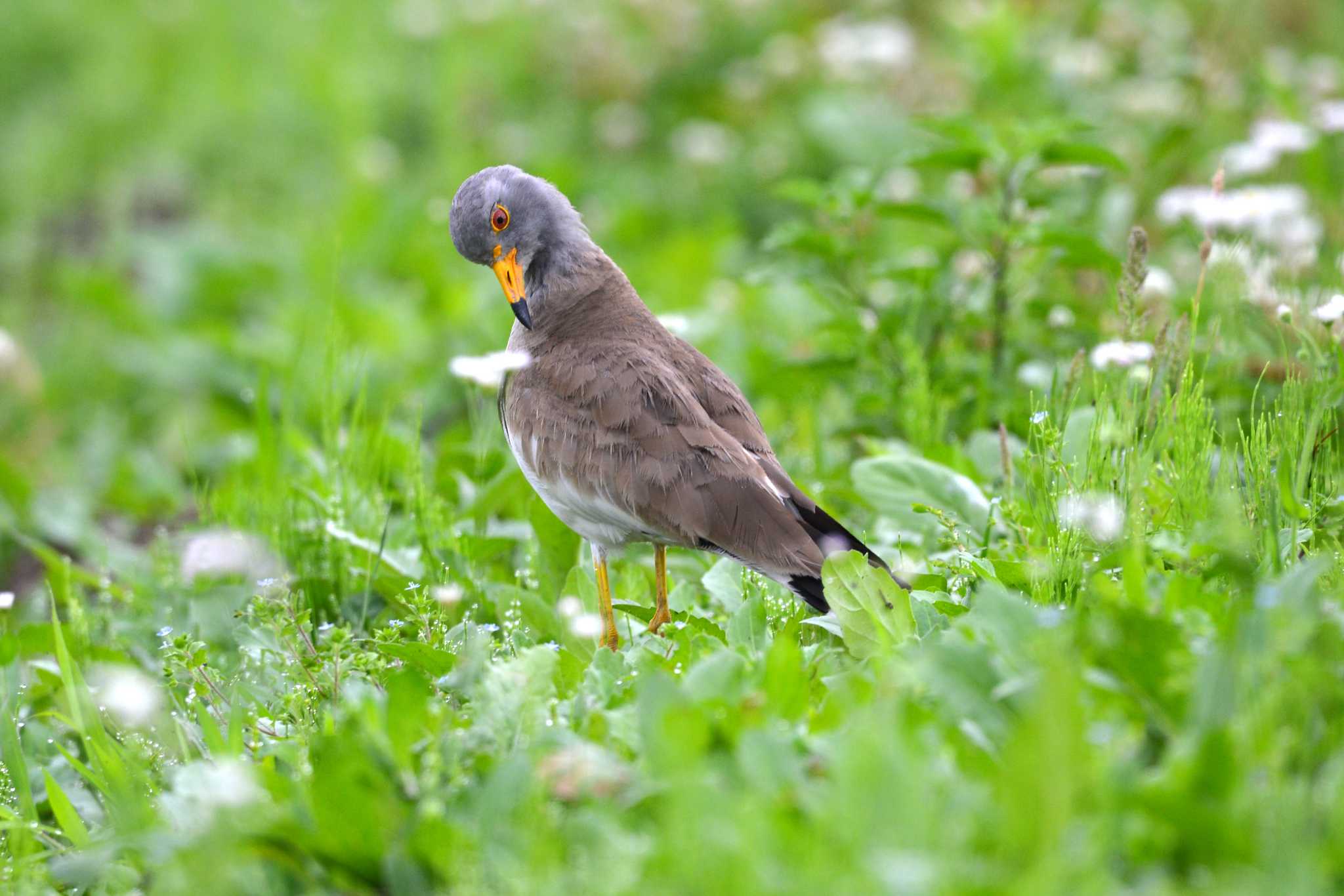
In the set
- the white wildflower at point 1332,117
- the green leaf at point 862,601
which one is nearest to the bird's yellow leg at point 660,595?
the green leaf at point 862,601

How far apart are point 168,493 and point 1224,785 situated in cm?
441

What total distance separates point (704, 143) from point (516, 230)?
3786mm

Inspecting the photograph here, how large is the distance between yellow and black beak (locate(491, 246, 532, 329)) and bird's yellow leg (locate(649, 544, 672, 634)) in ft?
2.63

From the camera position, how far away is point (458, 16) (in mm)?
8984

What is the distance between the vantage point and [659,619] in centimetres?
321

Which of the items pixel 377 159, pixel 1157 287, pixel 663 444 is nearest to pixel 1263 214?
pixel 1157 287

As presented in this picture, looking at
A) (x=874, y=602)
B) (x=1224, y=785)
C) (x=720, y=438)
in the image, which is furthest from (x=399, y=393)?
(x=1224, y=785)

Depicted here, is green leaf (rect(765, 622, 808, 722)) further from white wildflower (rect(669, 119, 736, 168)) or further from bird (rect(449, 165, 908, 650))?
white wildflower (rect(669, 119, 736, 168))

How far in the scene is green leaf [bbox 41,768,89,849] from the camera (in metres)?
2.65

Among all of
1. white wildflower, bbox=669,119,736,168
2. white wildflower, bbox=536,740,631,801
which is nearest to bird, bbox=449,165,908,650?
white wildflower, bbox=536,740,631,801

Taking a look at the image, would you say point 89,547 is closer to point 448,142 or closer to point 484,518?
point 484,518

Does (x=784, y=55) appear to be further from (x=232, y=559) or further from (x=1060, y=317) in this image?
(x=232, y=559)

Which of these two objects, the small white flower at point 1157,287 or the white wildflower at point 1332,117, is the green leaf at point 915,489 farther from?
the white wildflower at point 1332,117

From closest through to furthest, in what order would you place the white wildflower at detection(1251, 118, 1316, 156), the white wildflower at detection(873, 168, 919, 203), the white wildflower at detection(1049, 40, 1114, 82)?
the white wildflower at detection(1251, 118, 1316, 156)
the white wildflower at detection(873, 168, 919, 203)
the white wildflower at detection(1049, 40, 1114, 82)
